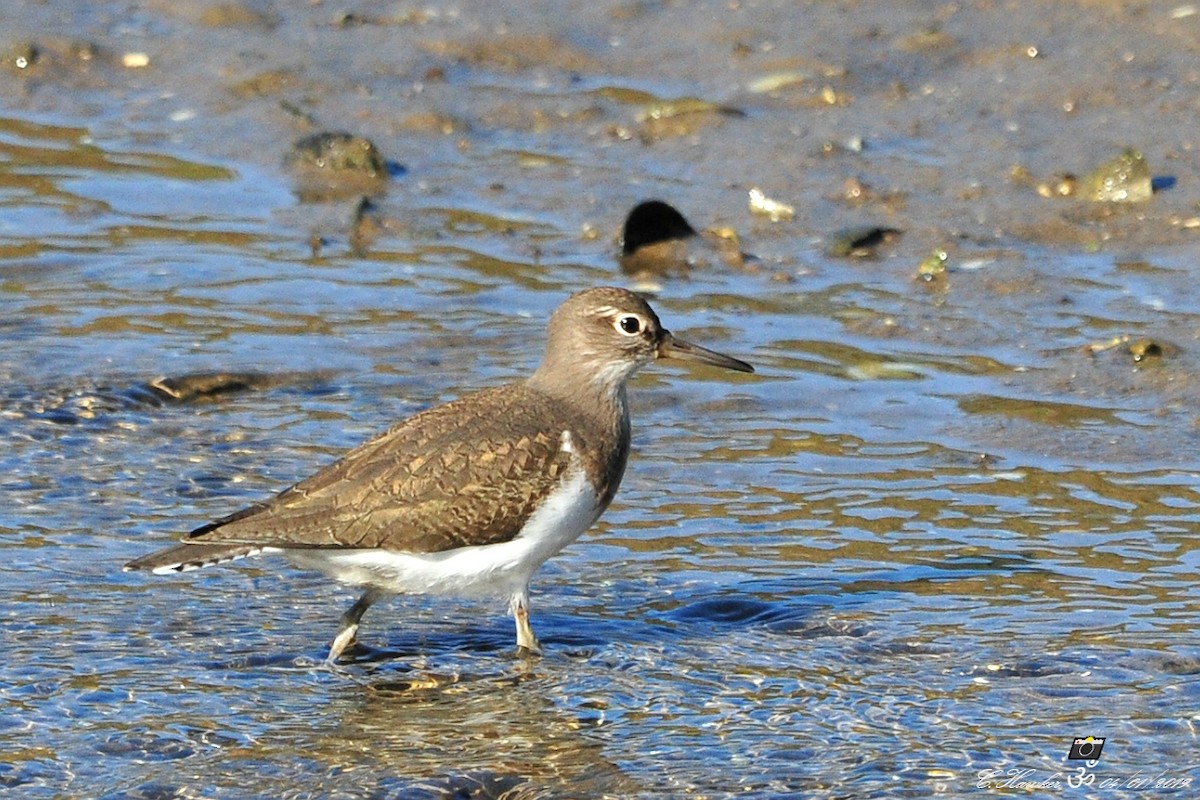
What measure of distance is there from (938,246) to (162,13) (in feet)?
22.5

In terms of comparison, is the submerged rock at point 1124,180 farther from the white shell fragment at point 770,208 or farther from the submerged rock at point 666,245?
the submerged rock at point 666,245

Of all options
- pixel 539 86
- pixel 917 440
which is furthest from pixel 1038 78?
pixel 917 440

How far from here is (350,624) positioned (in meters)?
7.01

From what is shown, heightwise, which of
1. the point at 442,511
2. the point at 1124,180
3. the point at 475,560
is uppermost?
the point at 1124,180

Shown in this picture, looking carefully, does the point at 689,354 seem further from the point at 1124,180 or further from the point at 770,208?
the point at 1124,180

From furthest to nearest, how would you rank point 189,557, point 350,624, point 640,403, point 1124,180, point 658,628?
1. point 1124,180
2. point 640,403
3. point 658,628
4. point 350,624
5. point 189,557

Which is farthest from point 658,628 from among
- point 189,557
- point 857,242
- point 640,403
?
point 857,242

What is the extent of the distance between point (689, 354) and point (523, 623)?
53.5 inches

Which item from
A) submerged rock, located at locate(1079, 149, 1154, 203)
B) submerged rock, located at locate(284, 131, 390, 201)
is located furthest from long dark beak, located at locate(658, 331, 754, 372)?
submerged rock, located at locate(284, 131, 390, 201)

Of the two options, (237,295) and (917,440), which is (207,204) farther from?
(917,440)

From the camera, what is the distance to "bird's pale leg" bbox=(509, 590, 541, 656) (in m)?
7.03

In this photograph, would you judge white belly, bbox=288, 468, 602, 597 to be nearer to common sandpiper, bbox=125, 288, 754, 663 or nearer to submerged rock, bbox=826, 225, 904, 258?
common sandpiper, bbox=125, 288, 754, 663

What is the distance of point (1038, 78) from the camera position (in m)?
12.2

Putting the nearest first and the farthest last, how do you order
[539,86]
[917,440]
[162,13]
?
[917,440] < [539,86] < [162,13]
